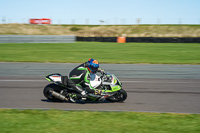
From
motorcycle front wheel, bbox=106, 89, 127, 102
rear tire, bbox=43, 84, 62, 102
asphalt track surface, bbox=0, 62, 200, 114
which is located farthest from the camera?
motorcycle front wheel, bbox=106, 89, 127, 102

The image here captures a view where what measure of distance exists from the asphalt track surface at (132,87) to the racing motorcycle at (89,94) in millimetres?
204

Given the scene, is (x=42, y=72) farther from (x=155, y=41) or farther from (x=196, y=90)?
(x=155, y=41)

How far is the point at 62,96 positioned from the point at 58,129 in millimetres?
2736

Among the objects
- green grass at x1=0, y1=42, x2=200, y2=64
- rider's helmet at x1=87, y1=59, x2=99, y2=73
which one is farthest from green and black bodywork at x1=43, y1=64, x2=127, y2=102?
green grass at x1=0, y1=42, x2=200, y2=64

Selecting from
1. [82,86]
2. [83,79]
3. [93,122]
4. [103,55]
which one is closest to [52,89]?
[82,86]

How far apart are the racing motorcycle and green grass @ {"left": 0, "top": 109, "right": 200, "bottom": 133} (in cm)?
117

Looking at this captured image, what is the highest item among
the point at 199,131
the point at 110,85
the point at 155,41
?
the point at 155,41

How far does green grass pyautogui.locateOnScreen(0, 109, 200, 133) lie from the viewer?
19.7 ft

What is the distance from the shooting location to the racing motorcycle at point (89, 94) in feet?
28.3

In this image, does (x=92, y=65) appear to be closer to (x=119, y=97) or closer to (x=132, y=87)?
(x=119, y=97)

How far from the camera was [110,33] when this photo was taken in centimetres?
6512

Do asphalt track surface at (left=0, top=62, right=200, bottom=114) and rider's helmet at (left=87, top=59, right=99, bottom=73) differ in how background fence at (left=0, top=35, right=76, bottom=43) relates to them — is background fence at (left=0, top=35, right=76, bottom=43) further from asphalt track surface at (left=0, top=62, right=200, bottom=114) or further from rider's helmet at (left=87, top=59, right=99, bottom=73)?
rider's helmet at (left=87, top=59, right=99, bottom=73)

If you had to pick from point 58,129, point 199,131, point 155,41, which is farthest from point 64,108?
point 155,41

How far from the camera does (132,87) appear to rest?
1147 centimetres
